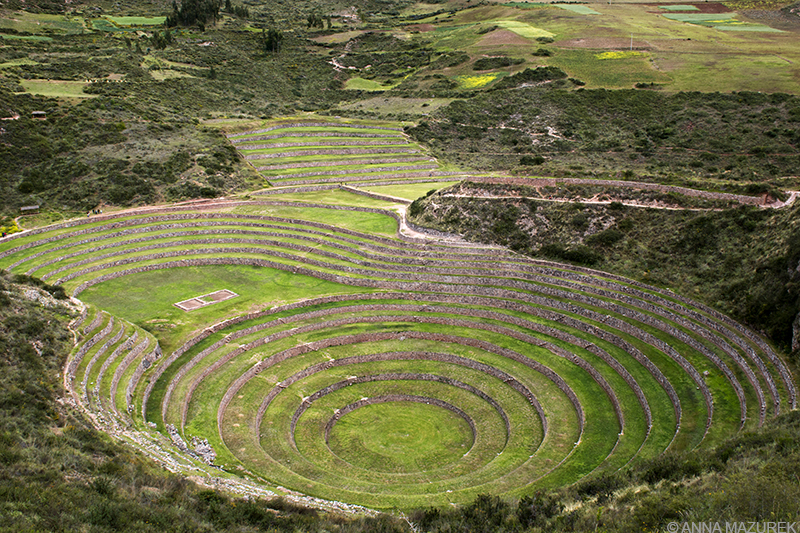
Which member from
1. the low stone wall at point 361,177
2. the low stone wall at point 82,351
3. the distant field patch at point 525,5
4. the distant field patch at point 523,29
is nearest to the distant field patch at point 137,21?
the distant field patch at point 523,29

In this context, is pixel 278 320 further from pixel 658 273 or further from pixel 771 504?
pixel 771 504

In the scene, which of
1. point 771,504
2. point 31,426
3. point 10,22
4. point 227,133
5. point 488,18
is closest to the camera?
point 771,504

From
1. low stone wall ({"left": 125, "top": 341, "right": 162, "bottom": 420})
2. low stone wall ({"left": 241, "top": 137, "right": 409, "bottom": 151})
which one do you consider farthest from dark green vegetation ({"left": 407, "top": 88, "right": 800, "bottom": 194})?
low stone wall ({"left": 125, "top": 341, "right": 162, "bottom": 420})

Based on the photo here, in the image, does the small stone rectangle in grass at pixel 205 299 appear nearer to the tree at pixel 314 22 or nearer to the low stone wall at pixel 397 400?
the low stone wall at pixel 397 400

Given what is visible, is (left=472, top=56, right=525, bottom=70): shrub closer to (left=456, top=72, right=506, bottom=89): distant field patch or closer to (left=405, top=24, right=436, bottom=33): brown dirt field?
(left=456, top=72, right=506, bottom=89): distant field patch

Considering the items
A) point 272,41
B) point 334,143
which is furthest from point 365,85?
point 334,143

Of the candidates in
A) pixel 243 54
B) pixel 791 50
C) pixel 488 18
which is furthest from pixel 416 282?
pixel 488 18

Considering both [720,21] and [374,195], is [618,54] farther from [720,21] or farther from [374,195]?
[374,195]

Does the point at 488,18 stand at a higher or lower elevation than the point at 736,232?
higher
